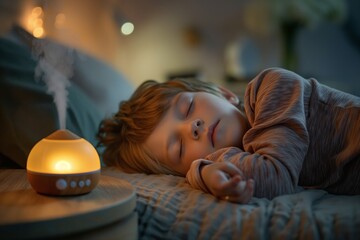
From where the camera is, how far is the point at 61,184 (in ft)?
2.50

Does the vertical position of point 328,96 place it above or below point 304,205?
above

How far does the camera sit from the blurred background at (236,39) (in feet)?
Result: 10.8

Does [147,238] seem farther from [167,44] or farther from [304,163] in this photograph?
[167,44]

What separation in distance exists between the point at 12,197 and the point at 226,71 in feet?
9.62

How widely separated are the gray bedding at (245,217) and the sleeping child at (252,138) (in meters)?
0.04

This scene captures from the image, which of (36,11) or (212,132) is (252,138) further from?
(36,11)

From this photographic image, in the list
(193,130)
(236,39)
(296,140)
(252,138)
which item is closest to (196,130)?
(193,130)

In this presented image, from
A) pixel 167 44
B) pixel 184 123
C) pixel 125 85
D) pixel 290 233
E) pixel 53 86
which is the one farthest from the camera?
pixel 167 44

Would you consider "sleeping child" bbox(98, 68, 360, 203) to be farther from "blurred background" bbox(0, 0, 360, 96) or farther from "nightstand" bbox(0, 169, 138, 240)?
"blurred background" bbox(0, 0, 360, 96)

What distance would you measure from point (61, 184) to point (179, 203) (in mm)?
211

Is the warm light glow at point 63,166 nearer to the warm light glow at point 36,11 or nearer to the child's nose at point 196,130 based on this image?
the child's nose at point 196,130

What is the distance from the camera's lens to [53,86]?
98cm

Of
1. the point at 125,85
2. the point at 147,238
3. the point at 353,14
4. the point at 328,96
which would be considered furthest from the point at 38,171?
the point at 353,14

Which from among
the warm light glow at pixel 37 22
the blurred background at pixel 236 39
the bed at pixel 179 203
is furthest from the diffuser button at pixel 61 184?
the blurred background at pixel 236 39
